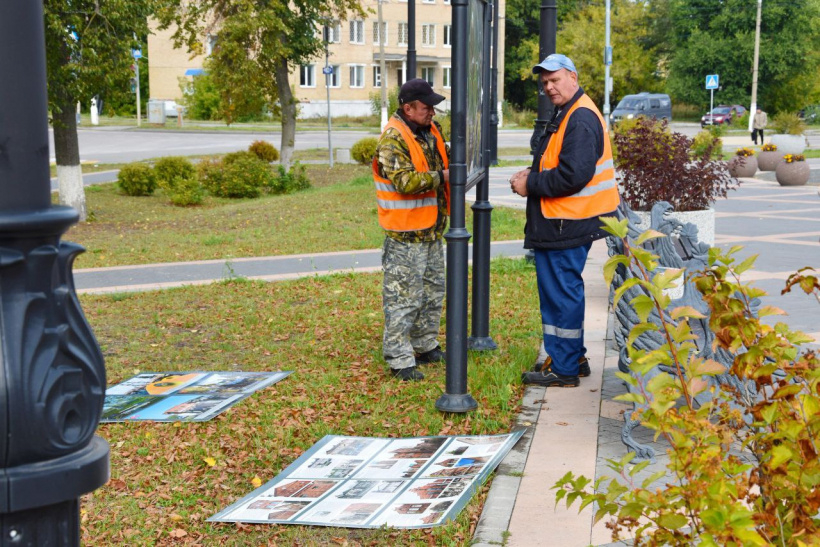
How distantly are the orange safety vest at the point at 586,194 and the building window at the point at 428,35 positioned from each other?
68446 mm

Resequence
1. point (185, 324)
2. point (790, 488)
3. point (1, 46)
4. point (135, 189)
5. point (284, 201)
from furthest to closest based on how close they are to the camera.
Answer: point (135, 189) < point (284, 201) < point (185, 324) < point (790, 488) < point (1, 46)

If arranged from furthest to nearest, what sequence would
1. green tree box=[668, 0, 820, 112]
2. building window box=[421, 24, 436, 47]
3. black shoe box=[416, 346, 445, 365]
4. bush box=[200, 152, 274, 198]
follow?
building window box=[421, 24, 436, 47] < green tree box=[668, 0, 820, 112] < bush box=[200, 152, 274, 198] < black shoe box=[416, 346, 445, 365]

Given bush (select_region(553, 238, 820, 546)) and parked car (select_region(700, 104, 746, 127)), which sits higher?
parked car (select_region(700, 104, 746, 127))

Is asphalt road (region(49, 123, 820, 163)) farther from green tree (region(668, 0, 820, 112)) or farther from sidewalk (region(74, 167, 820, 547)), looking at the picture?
sidewalk (region(74, 167, 820, 547))

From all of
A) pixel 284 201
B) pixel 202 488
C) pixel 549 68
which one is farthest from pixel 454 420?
pixel 284 201

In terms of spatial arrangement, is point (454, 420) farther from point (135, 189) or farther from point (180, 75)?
point (180, 75)

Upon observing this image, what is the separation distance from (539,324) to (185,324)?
3165 millimetres

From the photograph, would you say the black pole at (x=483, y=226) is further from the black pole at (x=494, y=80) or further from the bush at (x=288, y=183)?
the bush at (x=288, y=183)

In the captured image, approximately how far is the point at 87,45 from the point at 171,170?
6.85 m

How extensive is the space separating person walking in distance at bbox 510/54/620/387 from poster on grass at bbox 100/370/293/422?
205 centimetres

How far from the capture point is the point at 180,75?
68.2 m

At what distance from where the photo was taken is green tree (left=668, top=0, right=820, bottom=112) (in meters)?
60.8

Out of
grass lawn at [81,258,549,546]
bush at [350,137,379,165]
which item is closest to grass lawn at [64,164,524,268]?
grass lawn at [81,258,549,546]

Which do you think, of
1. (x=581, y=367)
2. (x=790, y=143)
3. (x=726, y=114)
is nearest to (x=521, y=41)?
(x=726, y=114)
